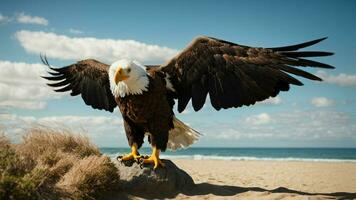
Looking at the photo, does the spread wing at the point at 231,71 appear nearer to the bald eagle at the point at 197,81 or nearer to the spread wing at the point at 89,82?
the bald eagle at the point at 197,81

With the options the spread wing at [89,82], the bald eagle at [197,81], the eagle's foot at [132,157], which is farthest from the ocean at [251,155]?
the bald eagle at [197,81]

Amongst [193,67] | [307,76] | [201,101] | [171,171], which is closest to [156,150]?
[171,171]

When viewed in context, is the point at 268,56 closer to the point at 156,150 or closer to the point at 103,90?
the point at 156,150

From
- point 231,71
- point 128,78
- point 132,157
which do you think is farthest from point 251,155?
point 128,78

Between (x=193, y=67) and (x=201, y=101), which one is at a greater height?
(x=193, y=67)

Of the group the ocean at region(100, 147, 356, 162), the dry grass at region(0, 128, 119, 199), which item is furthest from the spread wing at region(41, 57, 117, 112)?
the ocean at region(100, 147, 356, 162)

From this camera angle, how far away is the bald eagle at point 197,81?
20.4 feet

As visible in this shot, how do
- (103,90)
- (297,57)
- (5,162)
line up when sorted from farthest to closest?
1. (103,90)
2. (297,57)
3. (5,162)

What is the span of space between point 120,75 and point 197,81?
56.0 inches

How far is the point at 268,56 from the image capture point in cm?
629

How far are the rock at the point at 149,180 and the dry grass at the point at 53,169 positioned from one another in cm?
30

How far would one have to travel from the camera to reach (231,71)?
6559mm

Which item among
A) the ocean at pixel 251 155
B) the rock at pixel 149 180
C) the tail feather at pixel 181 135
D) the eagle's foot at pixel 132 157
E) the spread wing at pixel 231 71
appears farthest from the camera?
the ocean at pixel 251 155

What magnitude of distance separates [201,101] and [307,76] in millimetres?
1909
